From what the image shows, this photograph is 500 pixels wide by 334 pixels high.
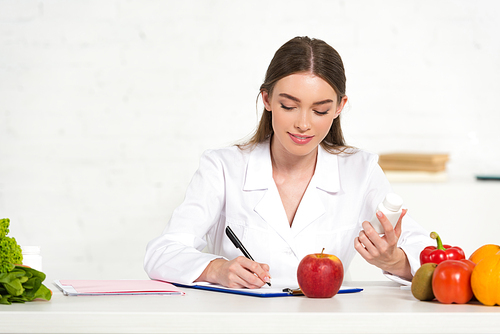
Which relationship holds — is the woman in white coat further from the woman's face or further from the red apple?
the red apple

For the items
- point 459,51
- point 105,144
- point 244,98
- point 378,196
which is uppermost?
point 459,51

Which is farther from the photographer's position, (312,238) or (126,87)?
(126,87)

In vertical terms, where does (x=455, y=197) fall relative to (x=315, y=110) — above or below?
below

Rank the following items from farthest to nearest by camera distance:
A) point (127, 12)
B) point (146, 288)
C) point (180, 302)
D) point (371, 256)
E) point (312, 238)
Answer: point (127, 12) < point (312, 238) < point (371, 256) < point (146, 288) < point (180, 302)

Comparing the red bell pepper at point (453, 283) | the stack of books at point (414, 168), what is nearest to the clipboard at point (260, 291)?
the red bell pepper at point (453, 283)

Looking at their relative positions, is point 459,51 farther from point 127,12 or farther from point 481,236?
point 127,12

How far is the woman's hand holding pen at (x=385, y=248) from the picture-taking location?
4.03 feet

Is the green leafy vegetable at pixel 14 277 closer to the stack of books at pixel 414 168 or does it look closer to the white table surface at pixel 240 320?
the white table surface at pixel 240 320

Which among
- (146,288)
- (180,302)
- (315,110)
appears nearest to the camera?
(180,302)

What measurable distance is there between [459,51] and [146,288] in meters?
2.16

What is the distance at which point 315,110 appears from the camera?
1507mm

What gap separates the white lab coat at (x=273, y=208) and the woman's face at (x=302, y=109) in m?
0.22

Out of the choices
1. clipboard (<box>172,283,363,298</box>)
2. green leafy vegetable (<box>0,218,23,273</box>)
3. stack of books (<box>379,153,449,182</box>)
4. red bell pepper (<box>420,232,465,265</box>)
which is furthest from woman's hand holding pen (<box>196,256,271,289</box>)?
stack of books (<box>379,153,449,182</box>)

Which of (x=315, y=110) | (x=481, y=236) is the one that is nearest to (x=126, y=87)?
(x=315, y=110)
